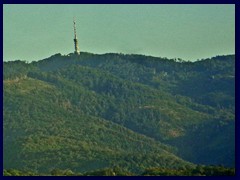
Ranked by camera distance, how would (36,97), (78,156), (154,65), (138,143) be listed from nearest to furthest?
(78,156)
(138,143)
(36,97)
(154,65)

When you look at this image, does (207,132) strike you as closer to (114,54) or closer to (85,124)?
(85,124)

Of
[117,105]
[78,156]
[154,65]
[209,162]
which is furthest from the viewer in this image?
[154,65]

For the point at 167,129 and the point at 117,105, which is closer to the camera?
the point at 167,129

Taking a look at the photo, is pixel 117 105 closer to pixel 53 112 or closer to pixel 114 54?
pixel 53 112

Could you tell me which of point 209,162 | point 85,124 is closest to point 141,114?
point 85,124

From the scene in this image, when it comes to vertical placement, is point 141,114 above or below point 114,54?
below

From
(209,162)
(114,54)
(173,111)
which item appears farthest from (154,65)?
(209,162)
